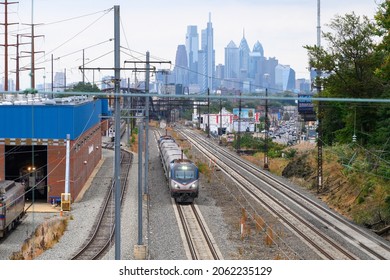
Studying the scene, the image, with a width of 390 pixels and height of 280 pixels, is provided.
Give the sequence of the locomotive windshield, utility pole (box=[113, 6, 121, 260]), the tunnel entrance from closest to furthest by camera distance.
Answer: utility pole (box=[113, 6, 121, 260]) → the locomotive windshield → the tunnel entrance

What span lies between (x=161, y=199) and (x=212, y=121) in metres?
64.9

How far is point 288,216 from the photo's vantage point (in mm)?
24578

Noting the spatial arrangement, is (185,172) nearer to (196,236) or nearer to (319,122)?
(196,236)

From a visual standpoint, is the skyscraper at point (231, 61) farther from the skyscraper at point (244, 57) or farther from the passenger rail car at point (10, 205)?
the passenger rail car at point (10, 205)

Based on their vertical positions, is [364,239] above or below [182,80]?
below

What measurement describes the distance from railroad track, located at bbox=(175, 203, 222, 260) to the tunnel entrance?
757cm

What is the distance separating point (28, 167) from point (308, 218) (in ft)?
48.4

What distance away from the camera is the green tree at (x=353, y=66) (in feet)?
110

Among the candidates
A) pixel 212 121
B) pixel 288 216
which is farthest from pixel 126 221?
pixel 212 121

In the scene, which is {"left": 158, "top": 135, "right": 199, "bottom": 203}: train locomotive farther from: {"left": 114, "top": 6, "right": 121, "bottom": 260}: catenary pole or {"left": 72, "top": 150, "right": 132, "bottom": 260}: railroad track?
{"left": 114, "top": 6, "right": 121, "bottom": 260}: catenary pole

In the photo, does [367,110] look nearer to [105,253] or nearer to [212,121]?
[105,253]

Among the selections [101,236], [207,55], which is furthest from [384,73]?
[207,55]

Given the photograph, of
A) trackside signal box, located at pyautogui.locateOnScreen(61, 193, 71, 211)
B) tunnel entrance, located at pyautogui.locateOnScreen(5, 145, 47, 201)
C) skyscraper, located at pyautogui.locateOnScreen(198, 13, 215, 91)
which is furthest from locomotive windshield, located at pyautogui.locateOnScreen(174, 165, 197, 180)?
Result: skyscraper, located at pyautogui.locateOnScreen(198, 13, 215, 91)

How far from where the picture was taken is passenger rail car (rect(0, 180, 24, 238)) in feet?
70.3
